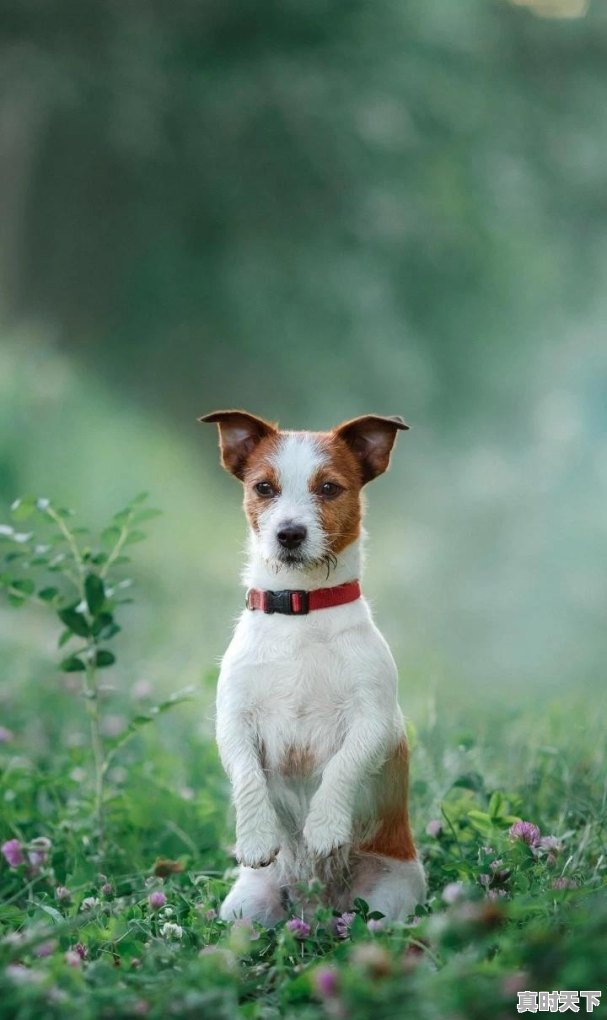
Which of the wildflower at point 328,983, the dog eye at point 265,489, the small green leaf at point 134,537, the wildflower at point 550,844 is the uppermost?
the dog eye at point 265,489

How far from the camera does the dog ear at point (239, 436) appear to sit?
314 centimetres

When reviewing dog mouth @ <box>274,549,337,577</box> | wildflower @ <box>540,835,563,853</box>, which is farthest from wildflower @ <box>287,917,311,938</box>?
dog mouth @ <box>274,549,337,577</box>

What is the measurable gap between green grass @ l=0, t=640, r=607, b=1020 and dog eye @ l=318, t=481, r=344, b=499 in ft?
3.19

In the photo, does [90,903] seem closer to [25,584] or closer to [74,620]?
[74,620]

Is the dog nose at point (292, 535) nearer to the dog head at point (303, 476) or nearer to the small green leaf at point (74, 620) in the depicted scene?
the dog head at point (303, 476)

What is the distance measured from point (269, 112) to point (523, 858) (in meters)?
7.65

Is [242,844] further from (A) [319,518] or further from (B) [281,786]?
(A) [319,518]

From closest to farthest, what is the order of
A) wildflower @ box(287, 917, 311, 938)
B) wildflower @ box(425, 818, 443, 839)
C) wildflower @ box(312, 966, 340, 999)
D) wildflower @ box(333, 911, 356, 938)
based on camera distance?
1. wildflower @ box(312, 966, 340, 999)
2. wildflower @ box(287, 917, 311, 938)
3. wildflower @ box(333, 911, 356, 938)
4. wildflower @ box(425, 818, 443, 839)

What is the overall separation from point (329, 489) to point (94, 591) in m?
0.94

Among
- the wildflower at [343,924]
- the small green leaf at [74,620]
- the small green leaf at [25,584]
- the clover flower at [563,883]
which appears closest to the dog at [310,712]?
the wildflower at [343,924]

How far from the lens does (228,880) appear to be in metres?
3.37

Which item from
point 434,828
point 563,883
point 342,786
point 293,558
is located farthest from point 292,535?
point 434,828

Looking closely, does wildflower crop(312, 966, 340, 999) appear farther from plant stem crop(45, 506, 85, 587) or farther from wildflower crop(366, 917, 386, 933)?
plant stem crop(45, 506, 85, 587)

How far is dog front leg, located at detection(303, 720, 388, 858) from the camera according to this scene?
9.34 ft
